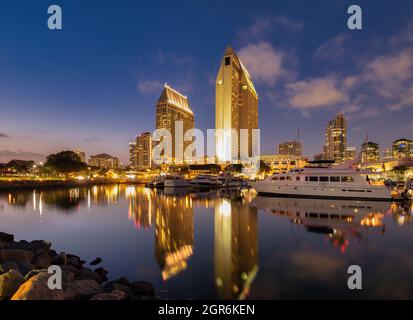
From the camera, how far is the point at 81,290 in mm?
8117

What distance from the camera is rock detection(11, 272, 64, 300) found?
6.89 meters

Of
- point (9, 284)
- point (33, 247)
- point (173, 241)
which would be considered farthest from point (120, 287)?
point (173, 241)

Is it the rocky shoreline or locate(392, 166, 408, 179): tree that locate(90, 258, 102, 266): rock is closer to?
the rocky shoreline

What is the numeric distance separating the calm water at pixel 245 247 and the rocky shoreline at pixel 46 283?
1.31 m

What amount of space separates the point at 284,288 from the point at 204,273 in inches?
146

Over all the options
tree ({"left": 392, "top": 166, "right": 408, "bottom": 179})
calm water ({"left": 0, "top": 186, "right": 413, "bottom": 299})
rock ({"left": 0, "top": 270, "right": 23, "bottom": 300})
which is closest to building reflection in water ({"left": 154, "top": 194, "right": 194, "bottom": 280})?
calm water ({"left": 0, "top": 186, "right": 413, "bottom": 299})

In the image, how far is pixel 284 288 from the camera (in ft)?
33.7

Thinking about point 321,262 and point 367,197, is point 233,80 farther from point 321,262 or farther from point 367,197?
point 321,262

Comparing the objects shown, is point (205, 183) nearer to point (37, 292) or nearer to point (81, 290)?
point (81, 290)

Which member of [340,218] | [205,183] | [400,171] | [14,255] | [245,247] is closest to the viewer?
[14,255]

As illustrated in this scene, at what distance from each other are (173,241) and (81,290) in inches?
380
